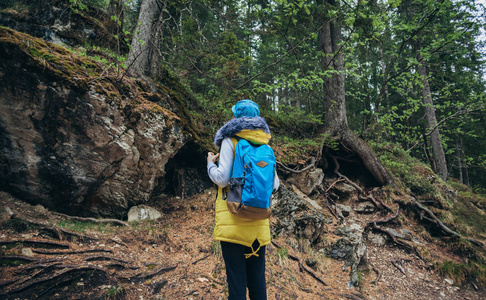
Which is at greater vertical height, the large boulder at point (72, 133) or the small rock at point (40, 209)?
the large boulder at point (72, 133)

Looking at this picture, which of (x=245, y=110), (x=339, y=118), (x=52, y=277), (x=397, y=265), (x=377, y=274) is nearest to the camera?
(x=245, y=110)

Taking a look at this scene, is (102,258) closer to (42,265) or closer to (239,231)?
(42,265)

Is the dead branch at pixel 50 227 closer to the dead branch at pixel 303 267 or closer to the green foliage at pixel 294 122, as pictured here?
the dead branch at pixel 303 267

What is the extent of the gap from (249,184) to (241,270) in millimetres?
858

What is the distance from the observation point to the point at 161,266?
369 cm

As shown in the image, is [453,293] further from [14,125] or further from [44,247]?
[14,125]

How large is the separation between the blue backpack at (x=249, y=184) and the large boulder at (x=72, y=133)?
3548 mm

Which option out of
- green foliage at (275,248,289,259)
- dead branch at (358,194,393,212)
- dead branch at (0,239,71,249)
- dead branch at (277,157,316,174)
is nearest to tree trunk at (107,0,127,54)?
dead branch at (0,239,71,249)

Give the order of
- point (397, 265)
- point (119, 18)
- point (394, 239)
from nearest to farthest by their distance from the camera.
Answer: point (119, 18), point (397, 265), point (394, 239)

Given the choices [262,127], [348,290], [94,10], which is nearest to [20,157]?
[262,127]

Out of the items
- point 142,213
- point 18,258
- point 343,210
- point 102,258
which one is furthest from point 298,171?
point 18,258

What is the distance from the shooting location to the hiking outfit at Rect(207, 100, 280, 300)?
6.85 ft

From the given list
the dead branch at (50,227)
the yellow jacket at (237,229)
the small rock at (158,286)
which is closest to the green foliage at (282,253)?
the small rock at (158,286)

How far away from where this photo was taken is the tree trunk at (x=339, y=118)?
845 cm
